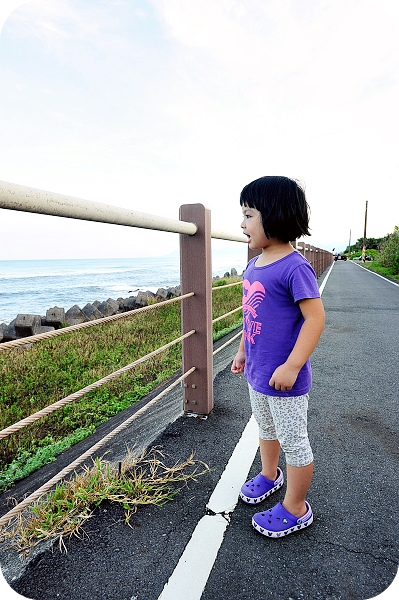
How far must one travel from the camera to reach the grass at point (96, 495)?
61.9 inches

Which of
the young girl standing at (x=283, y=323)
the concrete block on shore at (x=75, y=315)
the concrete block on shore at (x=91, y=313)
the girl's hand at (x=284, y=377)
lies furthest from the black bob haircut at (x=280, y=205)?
the concrete block on shore at (x=91, y=313)

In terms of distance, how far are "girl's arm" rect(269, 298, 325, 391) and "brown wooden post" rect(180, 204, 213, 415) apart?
107 cm

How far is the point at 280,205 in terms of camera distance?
1.57 meters

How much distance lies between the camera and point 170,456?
217 cm

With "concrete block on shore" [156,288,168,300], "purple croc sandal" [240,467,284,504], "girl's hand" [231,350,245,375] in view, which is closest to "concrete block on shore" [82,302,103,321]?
"concrete block on shore" [156,288,168,300]

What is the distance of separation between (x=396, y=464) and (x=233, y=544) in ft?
3.65

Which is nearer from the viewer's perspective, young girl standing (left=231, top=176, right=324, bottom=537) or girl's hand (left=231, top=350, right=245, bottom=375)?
young girl standing (left=231, top=176, right=324, bottom=537)

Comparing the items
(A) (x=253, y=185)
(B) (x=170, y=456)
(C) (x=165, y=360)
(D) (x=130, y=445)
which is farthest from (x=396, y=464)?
(C) (x=165, y=360)

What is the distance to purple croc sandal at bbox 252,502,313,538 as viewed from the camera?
1.59m

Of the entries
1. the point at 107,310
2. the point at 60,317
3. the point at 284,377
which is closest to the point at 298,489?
the point at 284,377

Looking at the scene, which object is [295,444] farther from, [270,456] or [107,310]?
[107,310]

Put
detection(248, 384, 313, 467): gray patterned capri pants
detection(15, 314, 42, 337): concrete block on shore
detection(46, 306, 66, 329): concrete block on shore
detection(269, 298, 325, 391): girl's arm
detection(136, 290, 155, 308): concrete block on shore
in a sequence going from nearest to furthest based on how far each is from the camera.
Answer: detection(269, 298, 325, 391): girl's arm, detection(248, 384, 313, 467): gray patterned capri pants, detection(15, 314, 42, 337): concrete block on shore, detection(46, 306, 66, 329): concrete block on shore, detection(136, 290, 155, 308): concrete block on shore

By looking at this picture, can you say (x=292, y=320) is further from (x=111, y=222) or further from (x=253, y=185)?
(x=111, y=222)

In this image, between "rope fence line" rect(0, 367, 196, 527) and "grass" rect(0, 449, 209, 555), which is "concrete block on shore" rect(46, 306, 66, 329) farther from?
"rope fence line" rect(0, 367, 196, 527)
